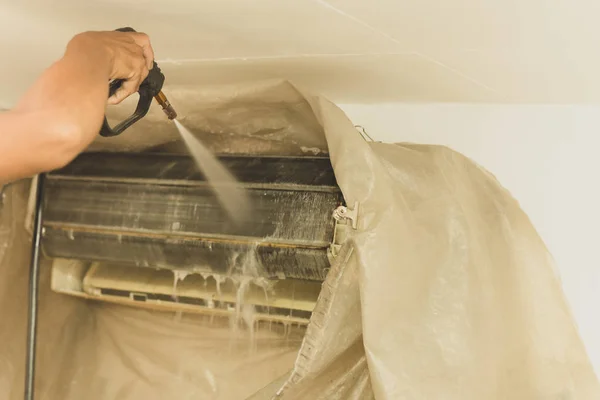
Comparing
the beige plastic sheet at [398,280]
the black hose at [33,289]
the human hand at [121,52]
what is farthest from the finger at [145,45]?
the black hose at [33,289]

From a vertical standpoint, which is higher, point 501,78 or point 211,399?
point 501,78

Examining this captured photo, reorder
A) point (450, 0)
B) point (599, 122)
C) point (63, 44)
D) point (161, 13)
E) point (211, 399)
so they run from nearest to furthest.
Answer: point (450, 0) < point (161, 13) < point (63, 44) < point (599, 122) < point (211, 399)

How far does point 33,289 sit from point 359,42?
Result: 0.66m

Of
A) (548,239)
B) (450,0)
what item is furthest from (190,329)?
(450,0)

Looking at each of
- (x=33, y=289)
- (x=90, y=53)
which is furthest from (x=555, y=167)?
(x=33, y=289)

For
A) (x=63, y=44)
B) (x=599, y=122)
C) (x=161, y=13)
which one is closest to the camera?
(x=161, y=13)

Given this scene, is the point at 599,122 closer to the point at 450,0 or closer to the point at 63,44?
the point at 450,0

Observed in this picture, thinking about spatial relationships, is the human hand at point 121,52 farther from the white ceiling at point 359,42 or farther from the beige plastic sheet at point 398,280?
the beige plastic sheet at point 398,280

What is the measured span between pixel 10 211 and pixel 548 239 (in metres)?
0.94

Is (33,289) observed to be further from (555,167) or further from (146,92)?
(555,167)

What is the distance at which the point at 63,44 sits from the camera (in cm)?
80

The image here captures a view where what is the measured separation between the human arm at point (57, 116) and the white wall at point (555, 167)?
639mm

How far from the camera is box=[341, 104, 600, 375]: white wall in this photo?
91cm

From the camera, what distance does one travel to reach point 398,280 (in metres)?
0.64
